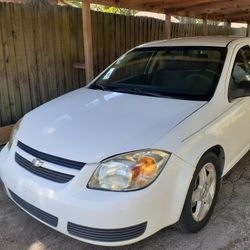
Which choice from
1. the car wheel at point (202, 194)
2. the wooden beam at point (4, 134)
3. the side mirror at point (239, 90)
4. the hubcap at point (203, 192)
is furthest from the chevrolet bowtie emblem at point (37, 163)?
the wooden beam at point (4, 134)

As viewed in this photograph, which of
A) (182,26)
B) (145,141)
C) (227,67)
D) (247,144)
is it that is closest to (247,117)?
(247,144)

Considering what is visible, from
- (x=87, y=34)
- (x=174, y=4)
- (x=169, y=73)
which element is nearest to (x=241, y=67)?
(x=169, y=73)

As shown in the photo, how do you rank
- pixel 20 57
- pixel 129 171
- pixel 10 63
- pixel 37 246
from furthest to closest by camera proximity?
pixel 20 57
pixel 10 63
pixel 37 246
pixel 129 171

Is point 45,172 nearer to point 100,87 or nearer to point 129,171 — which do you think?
point 129,171

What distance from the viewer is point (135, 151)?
2250mm

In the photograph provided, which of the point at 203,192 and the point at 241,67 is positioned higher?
the point at 241,67

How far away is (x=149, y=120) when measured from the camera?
2.60 m

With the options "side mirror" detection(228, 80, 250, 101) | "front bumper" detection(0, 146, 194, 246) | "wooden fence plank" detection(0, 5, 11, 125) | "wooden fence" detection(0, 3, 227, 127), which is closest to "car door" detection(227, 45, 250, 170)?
"side mirror" detection(228, 80, 250, 101)

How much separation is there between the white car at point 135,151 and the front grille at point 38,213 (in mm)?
10

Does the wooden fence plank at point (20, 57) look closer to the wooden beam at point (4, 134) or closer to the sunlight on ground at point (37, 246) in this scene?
the wooden beam at point (4, 134)

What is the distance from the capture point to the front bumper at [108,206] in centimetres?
211

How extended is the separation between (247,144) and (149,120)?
160cm

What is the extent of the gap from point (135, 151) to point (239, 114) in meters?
1.47

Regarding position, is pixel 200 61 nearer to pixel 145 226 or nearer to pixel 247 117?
pixel 247 117
